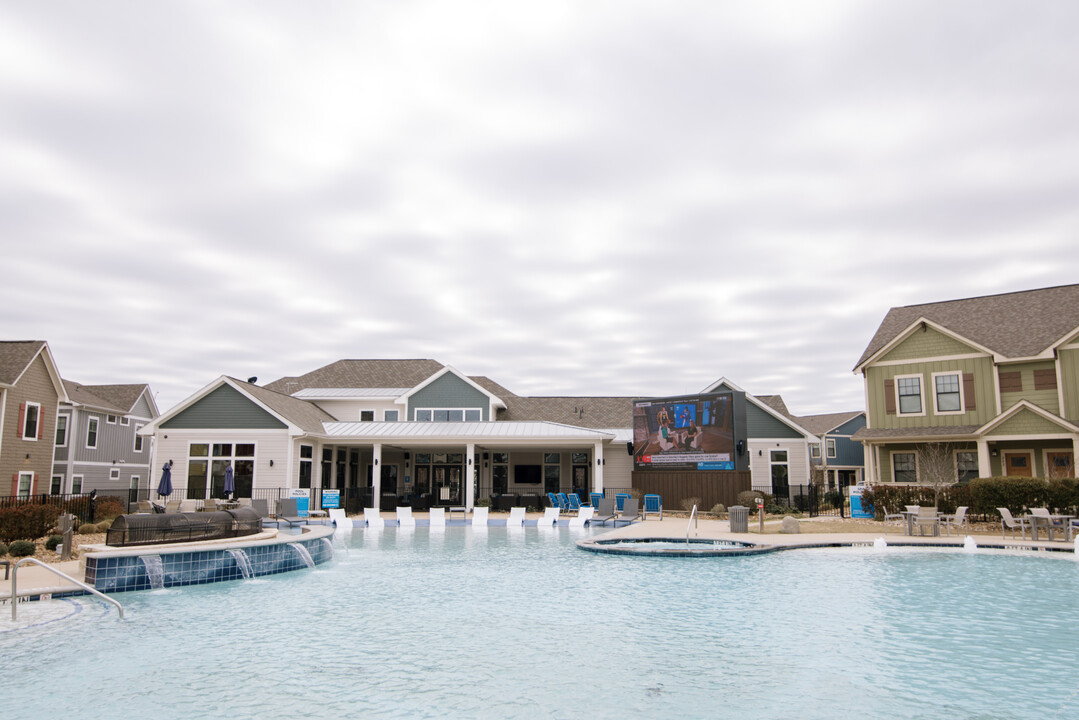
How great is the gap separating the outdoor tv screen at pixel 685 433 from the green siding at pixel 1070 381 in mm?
11019

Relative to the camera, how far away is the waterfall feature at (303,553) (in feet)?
46.4

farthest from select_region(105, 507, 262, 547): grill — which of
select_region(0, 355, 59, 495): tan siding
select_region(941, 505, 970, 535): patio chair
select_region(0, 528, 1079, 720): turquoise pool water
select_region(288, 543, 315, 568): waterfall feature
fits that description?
select_region(0, 355, 59, 495): tan siding

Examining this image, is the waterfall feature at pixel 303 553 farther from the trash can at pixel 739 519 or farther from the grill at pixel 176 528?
the trash can at pixel 739 519

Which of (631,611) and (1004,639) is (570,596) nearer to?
(631,611)

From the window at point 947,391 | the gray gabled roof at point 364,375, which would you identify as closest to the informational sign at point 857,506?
the window at point 947,391

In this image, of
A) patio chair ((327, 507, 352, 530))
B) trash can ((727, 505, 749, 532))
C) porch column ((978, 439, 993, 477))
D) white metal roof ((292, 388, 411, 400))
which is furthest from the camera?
white metal roof ((292, 388, 411, 400))

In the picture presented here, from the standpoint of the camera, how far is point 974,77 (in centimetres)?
1273

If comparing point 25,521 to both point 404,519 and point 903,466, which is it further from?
point 903,466

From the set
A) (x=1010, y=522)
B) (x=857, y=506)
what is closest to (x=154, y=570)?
(x=1010, y=522)

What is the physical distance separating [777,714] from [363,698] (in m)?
3.44

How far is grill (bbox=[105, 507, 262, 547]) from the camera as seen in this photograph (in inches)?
502

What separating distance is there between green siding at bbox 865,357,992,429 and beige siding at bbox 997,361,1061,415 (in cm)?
26

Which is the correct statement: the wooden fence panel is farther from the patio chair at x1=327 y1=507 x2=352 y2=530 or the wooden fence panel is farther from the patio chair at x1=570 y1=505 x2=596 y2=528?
the patio chair at x1=327 y1=507 x2=352 y2=530

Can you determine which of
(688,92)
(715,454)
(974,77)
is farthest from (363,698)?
(715,454)
